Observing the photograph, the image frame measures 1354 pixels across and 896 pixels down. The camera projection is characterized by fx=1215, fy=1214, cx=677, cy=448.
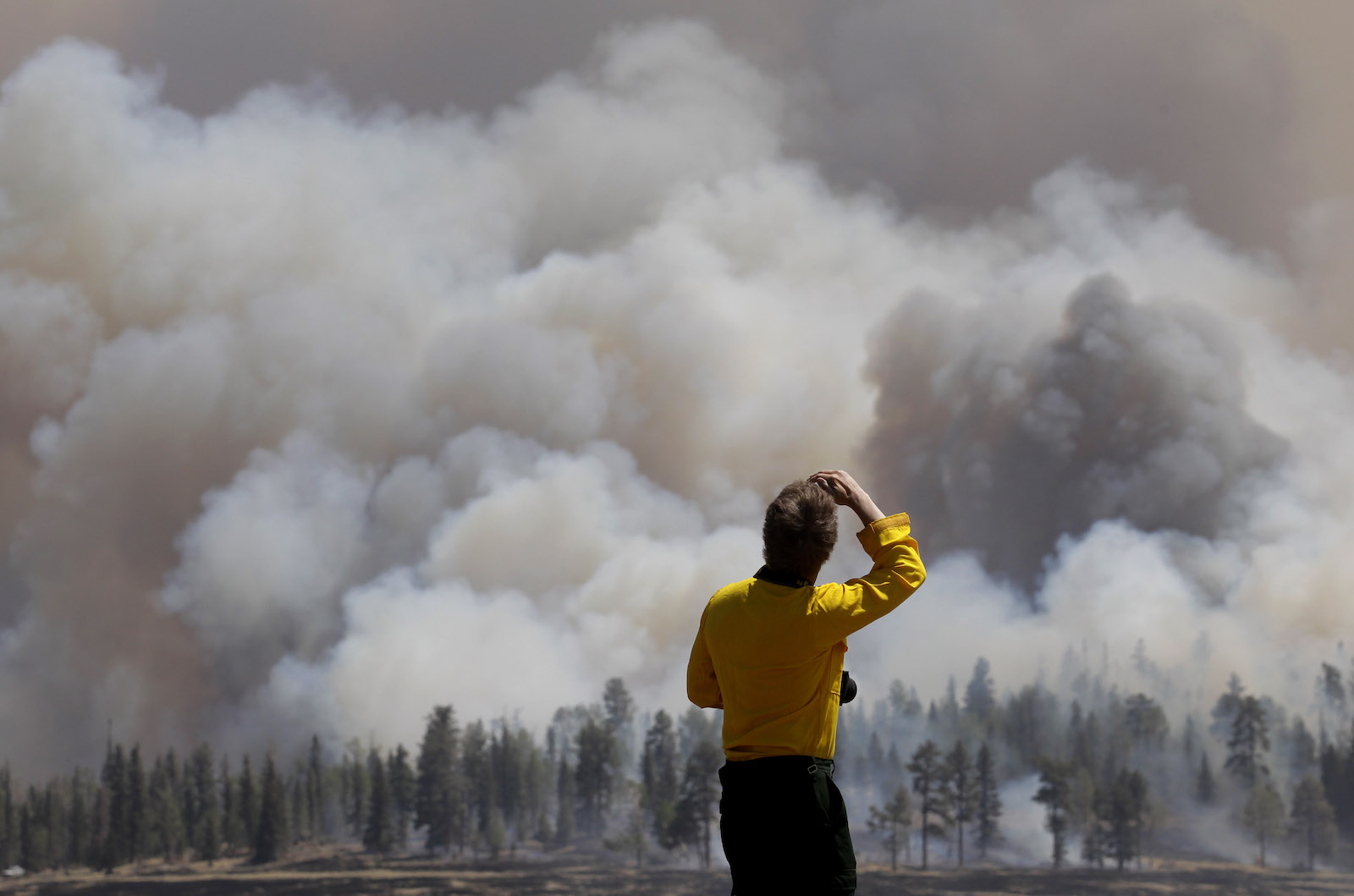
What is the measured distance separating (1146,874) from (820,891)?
12347cm

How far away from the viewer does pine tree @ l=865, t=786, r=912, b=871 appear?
387ft

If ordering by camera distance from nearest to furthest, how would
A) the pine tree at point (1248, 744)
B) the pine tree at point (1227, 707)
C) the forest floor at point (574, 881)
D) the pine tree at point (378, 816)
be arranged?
the forest floor at point (574, 881)
the pine tree at point (378, 816)
the pine tree at point (1248, 744)
the pine tree at point (1227, 707)

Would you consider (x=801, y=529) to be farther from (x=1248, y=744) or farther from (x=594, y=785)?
(x=1248, y=744)

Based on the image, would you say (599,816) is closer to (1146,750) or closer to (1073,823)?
(1073,823)

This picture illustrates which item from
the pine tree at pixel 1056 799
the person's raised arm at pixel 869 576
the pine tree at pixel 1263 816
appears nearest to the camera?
the person's raised arm at pixel 869 576

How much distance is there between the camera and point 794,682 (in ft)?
19.3

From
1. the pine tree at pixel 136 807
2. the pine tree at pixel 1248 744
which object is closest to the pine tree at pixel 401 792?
the pine tree at pixel 136 807

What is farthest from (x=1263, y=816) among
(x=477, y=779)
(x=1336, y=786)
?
(x=477, y=779)

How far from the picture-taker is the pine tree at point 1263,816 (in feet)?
389

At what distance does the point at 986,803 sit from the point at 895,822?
9831 millimetres

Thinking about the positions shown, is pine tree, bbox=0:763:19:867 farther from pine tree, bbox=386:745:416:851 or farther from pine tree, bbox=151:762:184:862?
pine tree, bbox=386:745:416:851

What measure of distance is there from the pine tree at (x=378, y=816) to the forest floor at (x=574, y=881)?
73.5 inches

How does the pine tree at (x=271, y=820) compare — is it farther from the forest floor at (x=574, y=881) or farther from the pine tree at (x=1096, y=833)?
the pine tree at (x=1096, y=833)

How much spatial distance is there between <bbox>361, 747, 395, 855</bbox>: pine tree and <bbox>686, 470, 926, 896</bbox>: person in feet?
401
